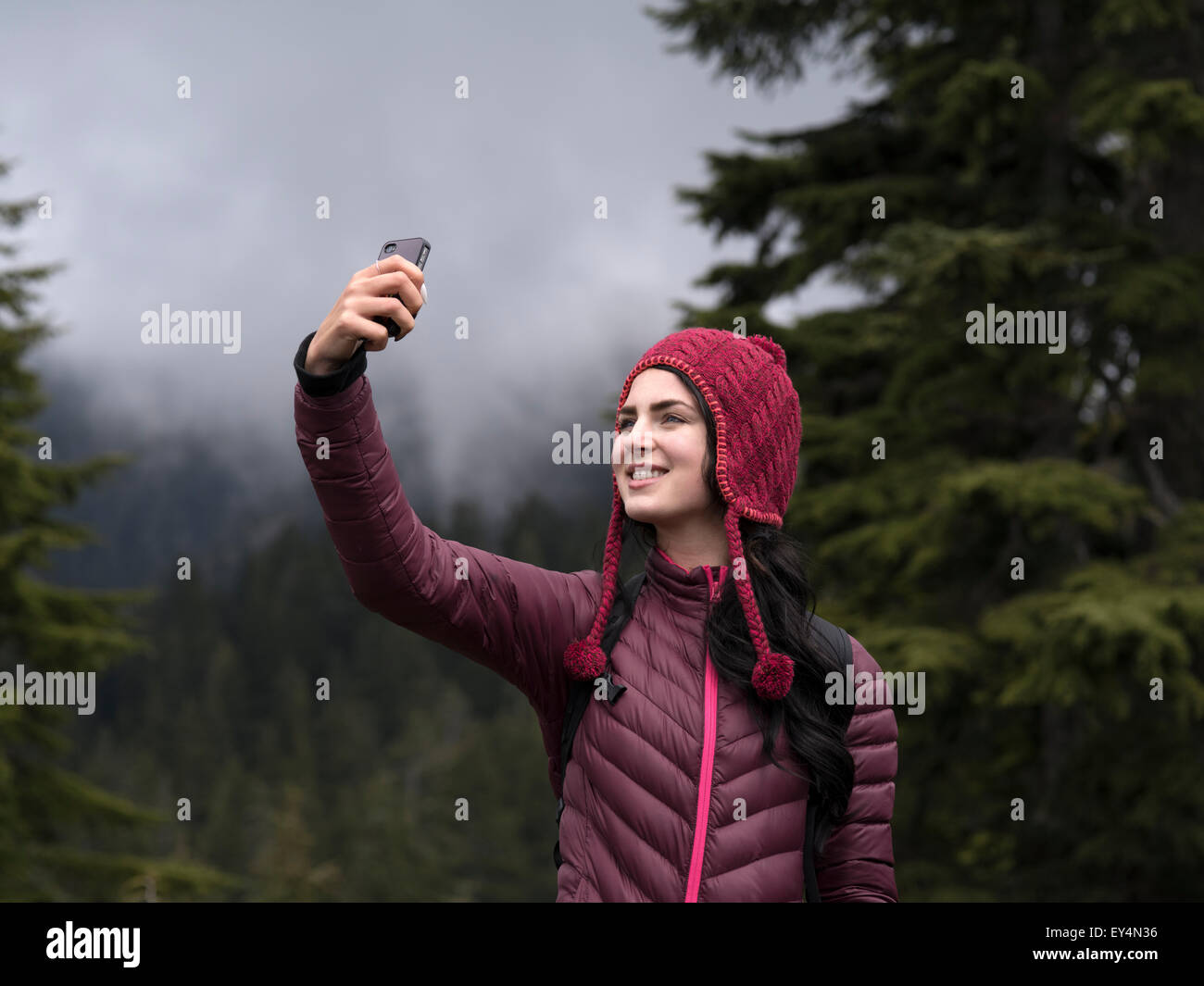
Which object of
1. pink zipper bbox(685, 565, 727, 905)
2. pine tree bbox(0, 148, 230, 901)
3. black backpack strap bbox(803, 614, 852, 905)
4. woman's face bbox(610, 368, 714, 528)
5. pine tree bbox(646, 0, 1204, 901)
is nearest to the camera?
pink zipper bbox(685, 565, 727, 905)

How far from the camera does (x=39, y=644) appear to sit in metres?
12.4

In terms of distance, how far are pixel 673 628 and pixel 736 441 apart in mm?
394

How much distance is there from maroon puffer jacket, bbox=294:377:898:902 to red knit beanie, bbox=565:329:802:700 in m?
0.08

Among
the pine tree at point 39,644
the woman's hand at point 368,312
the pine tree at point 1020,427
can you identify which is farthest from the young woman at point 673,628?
the pine tree at point 39,644

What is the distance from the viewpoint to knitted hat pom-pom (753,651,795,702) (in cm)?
211

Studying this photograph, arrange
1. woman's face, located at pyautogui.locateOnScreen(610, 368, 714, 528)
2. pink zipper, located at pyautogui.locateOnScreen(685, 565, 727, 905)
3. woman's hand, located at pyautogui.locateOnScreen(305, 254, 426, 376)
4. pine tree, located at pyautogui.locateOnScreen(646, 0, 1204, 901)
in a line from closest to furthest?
woman's hand, located at pyautogui.locateOnScreen(305, 254, 426, 376) → pink zipper, located at pyautogui.locateOnScreen(685, 565, 727, 905) → woman's face, located at pyautogui.locateOnScreen(610, 368, 714, 528) → pine tree, located at pyautogui.locateOnScreen(646, 0, 1204, 901)

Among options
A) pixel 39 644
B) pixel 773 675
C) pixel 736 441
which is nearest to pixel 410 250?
pixel 736 441

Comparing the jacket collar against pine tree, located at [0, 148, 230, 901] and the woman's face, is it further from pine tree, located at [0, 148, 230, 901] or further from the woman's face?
pine tree, located at [0, 148, 230, 901]

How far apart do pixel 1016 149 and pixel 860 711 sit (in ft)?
30.1

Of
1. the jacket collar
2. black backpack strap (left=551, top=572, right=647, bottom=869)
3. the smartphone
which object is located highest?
the smartphone

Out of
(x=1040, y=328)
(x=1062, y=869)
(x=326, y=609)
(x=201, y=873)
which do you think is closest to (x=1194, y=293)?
(x=1040, y=328)

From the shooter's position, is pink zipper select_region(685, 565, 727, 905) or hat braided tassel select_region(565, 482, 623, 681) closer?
pink zipper select_region(685, 565, 727, 905)

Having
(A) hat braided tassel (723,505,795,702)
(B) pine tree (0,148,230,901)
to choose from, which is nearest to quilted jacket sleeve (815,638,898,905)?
(A) hat braided tassel (723,505,795,702)

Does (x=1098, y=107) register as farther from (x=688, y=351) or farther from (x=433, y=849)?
(x=433, y=849)
